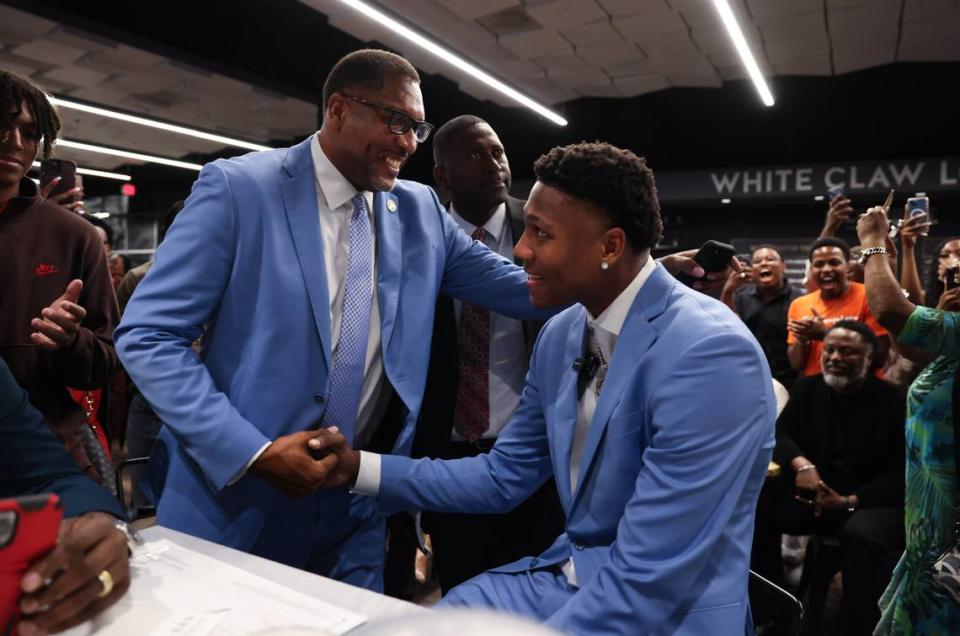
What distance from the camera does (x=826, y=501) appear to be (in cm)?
330

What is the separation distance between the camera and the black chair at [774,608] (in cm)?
140

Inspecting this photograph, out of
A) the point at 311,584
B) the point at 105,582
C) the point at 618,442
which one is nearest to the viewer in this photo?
the point at 105,582

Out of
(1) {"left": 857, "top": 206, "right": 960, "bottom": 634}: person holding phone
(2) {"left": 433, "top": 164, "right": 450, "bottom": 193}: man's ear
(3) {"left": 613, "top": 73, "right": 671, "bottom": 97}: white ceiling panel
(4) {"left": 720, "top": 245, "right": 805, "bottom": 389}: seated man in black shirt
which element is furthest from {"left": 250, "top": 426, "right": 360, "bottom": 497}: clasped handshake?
(3) {"left": 613, "top": 73, "right": 671, "bottom": 97}: white ceiling panel

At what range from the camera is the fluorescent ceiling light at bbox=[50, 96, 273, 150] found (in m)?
8.73

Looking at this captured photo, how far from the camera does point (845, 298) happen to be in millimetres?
4535

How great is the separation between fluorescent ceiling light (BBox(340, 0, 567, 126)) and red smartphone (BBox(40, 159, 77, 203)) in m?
4.02

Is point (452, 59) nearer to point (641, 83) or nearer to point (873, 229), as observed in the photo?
point (641, 83)

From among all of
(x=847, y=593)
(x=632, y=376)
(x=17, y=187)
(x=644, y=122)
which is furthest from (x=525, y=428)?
(x=644, y=122)

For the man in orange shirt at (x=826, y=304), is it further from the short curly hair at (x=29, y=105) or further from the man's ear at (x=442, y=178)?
the short curly hair at (x=29, y=105)

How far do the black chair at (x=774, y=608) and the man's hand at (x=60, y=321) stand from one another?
1.64m

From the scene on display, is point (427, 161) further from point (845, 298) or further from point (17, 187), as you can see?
point (17, 187)

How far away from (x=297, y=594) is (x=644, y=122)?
10.7 metres

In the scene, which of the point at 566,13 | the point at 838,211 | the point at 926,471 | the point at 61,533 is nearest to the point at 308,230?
the point at 61,533

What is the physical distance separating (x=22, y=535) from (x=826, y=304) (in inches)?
186
